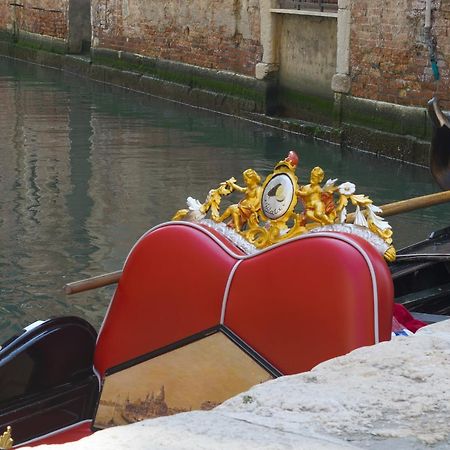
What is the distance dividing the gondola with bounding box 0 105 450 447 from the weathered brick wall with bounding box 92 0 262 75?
7550 mm

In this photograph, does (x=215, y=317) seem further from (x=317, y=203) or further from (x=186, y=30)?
(x=186, y=30)

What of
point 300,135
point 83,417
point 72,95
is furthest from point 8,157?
point 83,417

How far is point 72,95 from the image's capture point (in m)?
11.9

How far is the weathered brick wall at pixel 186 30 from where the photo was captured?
33.9 feet

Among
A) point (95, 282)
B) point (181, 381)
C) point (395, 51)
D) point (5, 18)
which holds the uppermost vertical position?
point (5, 18)

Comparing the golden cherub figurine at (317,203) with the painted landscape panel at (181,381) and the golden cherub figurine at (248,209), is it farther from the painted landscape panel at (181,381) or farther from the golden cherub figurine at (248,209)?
the painted landscape panel at (181,381)

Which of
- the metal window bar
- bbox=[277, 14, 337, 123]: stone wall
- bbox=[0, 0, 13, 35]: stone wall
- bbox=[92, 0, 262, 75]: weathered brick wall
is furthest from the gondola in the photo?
bbox=[0, 0, 13, 35]: stone wall

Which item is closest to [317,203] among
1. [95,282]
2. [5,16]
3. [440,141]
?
[95,282]

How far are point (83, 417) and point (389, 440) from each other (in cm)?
151

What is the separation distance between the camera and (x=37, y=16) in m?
14.7

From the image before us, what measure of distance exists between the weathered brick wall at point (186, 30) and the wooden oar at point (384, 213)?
6.37 m

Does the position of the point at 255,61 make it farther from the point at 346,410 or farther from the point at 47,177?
the point at 346,410

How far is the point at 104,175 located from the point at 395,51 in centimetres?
217

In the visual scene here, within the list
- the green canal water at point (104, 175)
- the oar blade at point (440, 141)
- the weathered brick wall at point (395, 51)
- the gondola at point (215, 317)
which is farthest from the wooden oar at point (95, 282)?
the weathered brick wall at point (395, 51)
